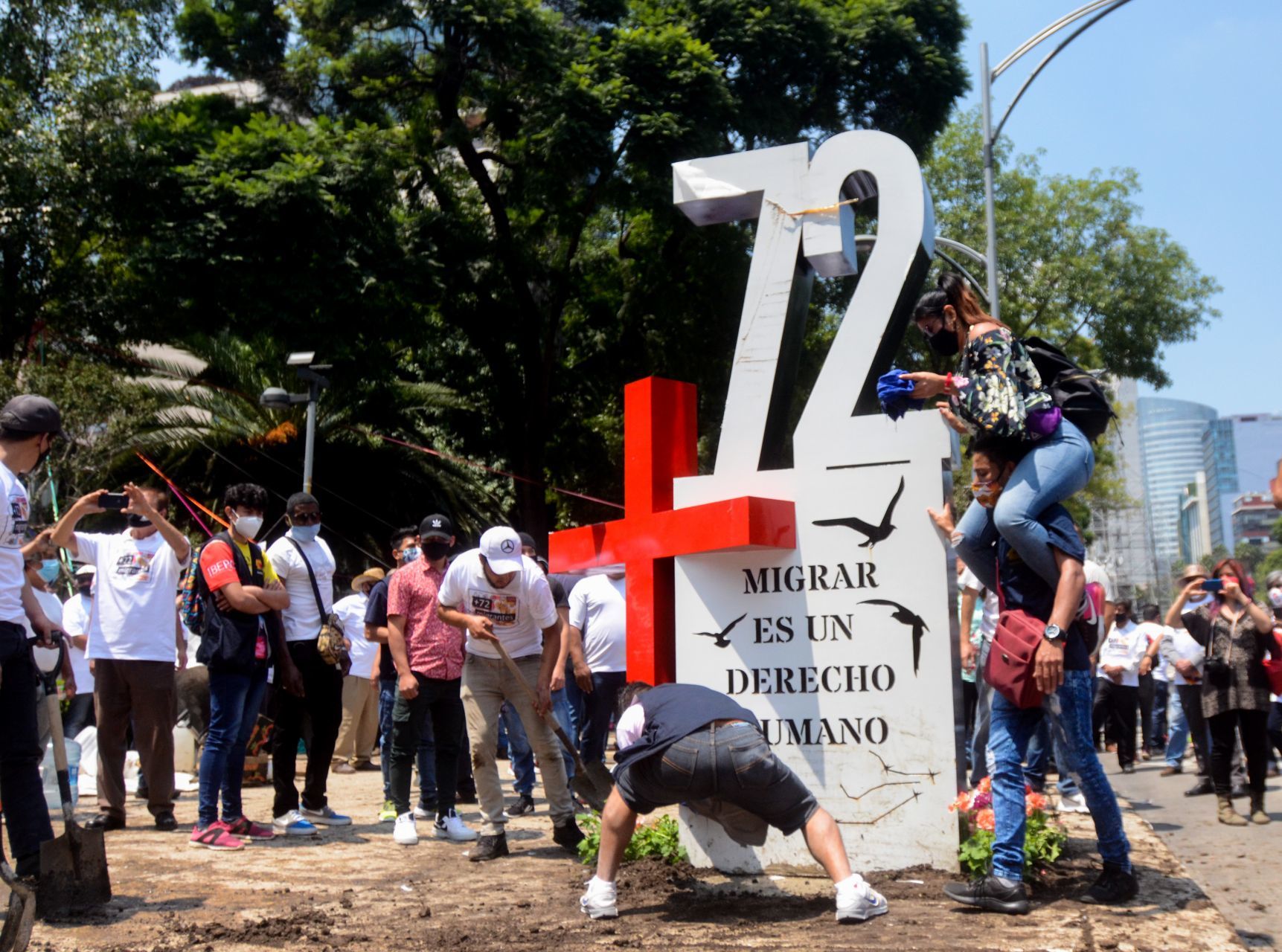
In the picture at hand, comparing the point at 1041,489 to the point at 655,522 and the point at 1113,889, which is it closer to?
the point at 1113,889

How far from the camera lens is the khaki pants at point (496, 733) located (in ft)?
22.3

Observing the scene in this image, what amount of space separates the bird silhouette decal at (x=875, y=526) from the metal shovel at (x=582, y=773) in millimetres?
1954

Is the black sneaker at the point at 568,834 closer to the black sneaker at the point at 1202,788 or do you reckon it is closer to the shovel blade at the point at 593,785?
the shovel blade at the point at 593,785

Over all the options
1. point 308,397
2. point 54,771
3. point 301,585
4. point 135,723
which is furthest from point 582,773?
point 308,397

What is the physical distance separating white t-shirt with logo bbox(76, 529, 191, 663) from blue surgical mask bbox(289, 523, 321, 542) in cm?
67

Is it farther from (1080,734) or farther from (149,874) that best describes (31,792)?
(1080,734)

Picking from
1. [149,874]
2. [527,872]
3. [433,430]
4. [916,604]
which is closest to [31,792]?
[149,874]

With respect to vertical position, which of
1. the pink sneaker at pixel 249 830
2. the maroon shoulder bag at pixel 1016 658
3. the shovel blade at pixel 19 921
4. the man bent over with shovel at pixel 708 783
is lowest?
the pink sneaker at pixel 249 830

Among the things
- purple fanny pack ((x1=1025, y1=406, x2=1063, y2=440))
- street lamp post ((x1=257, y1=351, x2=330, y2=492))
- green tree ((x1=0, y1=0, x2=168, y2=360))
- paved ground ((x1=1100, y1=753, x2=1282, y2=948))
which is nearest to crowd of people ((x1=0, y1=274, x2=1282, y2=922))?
purple fanny pack ((x1=1025, y1=406, x2=1063, y2=440))

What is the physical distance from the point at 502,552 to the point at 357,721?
618 centimetres

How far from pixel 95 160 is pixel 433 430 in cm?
782

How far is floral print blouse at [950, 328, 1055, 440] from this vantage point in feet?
16.4

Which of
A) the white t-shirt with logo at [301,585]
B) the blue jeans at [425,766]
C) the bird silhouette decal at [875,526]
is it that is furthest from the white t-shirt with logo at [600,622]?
the bird silhouette decal at [875,526]

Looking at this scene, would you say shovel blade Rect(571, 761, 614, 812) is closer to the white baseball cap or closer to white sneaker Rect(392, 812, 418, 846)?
white sneaker Rect(392, 812, 418, 846)
